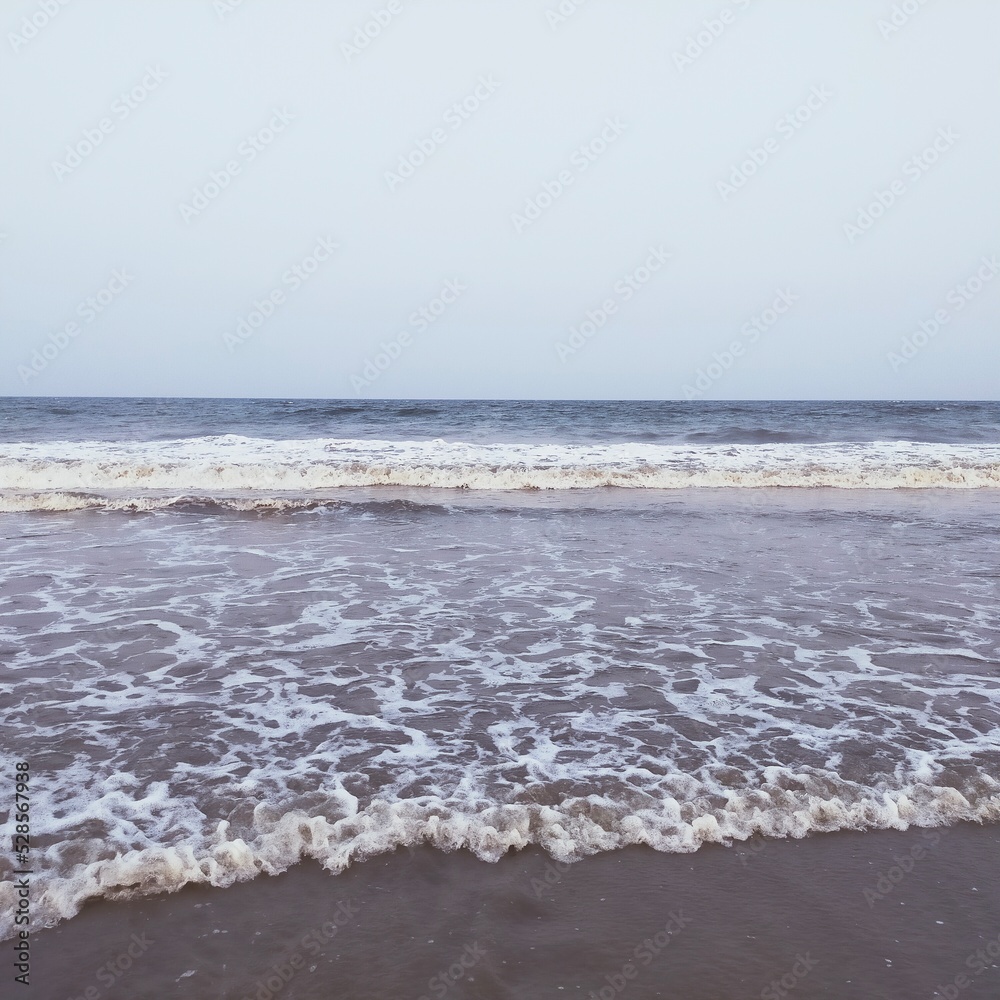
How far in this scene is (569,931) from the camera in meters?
2.99

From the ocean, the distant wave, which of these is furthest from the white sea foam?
the distant wave

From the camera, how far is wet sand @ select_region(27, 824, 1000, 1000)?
107 inches

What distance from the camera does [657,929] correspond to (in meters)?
3.02

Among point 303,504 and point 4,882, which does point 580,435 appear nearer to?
point 303,504

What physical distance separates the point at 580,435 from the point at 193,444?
15.0m

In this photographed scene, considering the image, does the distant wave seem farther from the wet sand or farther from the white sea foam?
the wet sand

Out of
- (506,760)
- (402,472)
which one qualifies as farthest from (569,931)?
(402,472)

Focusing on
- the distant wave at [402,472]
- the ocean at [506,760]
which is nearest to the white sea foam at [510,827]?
the ocean at [506,760]

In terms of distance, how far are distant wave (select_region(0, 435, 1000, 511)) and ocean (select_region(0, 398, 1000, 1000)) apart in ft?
20.2

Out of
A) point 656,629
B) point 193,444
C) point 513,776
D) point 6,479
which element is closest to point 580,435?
point 193,444

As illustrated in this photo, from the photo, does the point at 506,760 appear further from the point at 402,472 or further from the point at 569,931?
the point at 402,472

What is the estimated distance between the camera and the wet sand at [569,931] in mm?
2719

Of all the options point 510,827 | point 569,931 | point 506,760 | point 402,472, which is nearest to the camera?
point 569,931

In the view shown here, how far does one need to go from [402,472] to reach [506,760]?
14.9 metres
